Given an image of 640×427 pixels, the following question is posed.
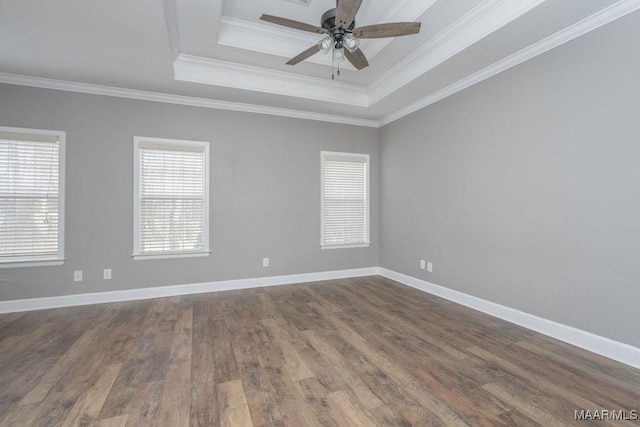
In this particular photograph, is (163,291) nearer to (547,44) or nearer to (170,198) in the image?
(170,198)

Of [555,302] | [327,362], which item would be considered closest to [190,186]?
[327,362]

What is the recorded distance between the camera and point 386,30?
2479 mm

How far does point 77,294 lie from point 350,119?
4.72m

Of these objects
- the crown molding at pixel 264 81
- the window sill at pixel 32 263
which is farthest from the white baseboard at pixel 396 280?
the crown molding at pixel 264 81

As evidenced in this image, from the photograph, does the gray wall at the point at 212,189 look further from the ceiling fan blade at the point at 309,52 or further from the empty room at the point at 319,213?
the ceiling fan blade at the point at 309,52

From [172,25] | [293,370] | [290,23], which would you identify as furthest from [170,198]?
[293,370]

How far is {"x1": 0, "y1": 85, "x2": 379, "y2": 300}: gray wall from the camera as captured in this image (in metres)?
3.72

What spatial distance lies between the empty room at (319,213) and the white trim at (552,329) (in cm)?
2

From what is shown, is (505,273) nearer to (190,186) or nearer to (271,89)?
(271,89)

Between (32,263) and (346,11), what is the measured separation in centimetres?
442

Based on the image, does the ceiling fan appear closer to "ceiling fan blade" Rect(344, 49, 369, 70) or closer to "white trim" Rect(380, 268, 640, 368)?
"ceiling fan blade" Rect(344, 49, 369, 70)

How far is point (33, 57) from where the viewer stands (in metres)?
3.12

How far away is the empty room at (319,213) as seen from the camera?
2.10 metres

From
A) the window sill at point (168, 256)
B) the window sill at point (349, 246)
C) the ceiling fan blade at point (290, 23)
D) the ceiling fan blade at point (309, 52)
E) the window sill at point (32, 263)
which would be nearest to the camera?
the ceiling fan blade at point (290, 23)
